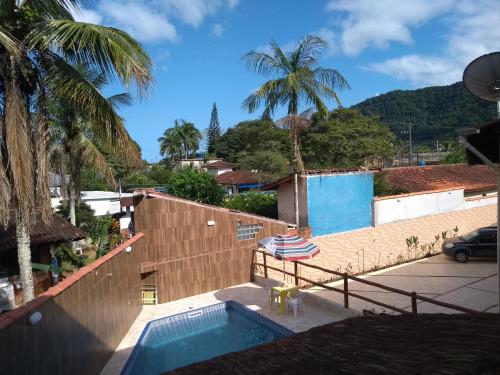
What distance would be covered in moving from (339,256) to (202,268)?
19.7ft

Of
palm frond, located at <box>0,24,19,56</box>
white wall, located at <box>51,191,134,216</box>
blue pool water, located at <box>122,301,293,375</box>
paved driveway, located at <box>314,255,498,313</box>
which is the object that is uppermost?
palm frond, located at <box>0,24,19,56</box>

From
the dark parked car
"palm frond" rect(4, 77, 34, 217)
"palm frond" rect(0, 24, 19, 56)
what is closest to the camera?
"palm frond" rect(0, 24, 19, 56)

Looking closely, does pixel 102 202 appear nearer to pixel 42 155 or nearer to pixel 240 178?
pixel 240 178

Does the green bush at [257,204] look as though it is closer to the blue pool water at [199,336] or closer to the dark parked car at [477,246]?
the dark parked car at [477,246]

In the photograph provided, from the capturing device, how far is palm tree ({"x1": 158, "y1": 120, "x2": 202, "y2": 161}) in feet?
213

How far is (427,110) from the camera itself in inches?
3920

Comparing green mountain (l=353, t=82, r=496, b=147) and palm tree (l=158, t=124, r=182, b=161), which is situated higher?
green mountain (l=353, t=82, r=496, b=147)

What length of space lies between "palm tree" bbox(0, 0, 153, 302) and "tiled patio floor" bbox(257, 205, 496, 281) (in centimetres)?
822

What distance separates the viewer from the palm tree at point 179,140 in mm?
64875

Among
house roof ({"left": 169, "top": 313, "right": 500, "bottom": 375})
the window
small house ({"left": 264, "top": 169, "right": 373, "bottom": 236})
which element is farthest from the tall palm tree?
house roof ({"left": 169, "top": 313, "right": 500, "bottom": 375})

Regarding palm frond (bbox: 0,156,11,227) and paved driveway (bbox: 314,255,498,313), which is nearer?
palm frond (bbox: 0,156,11,227)

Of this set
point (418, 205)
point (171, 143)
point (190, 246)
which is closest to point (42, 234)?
point (190, 246)

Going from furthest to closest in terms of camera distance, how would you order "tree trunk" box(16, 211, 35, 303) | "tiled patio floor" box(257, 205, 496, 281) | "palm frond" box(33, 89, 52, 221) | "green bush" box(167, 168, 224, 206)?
"green bush" box(167, 168, 224, 206), "tiled patio floor" box(257, 205, 496, 281), "tree trunk" box(16, 211, 35, 303), "palm frond" box(33, 89, 52, 221)

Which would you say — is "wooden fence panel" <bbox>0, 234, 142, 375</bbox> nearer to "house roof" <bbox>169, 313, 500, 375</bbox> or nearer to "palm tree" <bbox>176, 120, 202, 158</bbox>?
"house roof" <bbox>169, 313, 500, 375</bbox>
